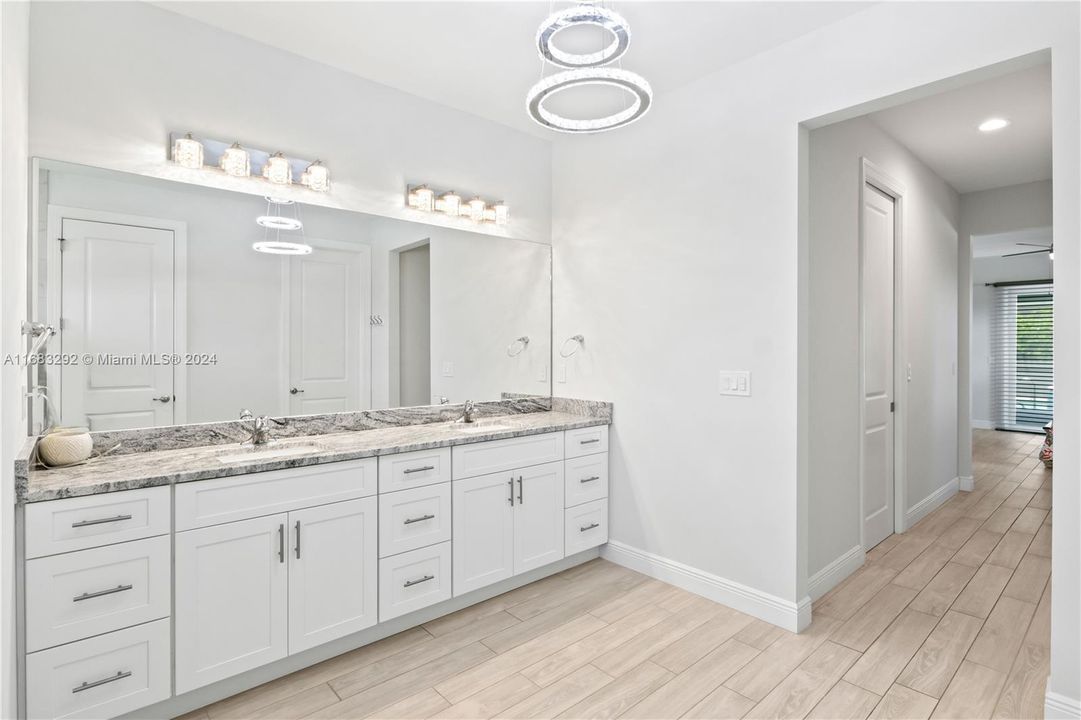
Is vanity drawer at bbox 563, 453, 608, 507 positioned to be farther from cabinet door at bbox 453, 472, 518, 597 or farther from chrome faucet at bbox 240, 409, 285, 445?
chrome faucet at bbox 240, 409, 285, 445

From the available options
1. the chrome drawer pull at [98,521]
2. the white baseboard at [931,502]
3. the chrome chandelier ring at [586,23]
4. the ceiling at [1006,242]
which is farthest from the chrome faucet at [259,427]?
the ceiling at [1006,242]

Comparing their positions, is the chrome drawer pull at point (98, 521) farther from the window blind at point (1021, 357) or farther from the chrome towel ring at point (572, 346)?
the window blind at point (1021, 357)

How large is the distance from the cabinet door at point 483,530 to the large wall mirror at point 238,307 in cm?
68

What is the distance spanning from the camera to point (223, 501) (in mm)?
Answer: 1989

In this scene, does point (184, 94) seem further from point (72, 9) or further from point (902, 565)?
point (902, 565)

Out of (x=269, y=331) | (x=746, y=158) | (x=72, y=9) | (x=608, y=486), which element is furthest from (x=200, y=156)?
(x=608, y=486)

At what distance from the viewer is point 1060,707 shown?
72.7 inches

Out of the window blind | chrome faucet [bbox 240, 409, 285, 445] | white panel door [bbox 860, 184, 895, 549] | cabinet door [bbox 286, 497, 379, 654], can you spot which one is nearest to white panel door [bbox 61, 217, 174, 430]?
chrome faucet [bbox 240, 409, 285, 445]

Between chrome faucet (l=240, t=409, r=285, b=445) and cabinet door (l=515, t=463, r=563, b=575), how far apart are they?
1206 mm

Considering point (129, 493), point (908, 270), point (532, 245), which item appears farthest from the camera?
point (908, 270)

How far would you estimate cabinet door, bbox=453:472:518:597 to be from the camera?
8.76 feet

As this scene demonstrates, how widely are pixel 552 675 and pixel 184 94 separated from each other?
2823mm

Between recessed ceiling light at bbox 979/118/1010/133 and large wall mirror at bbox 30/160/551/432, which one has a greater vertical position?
recessed ceiling light at bbox 979/118/1010/133

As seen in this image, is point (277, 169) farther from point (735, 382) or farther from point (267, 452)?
point (735, 382)
